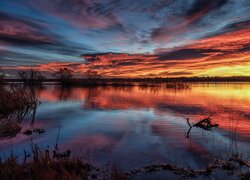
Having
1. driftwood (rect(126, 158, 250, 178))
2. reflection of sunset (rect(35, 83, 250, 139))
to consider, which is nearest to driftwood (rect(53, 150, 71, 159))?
driftwood (rect(126, 158, 250, 178))

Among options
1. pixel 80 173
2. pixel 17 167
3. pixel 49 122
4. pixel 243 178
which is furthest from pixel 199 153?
pixel 49 122

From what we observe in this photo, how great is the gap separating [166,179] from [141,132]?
790cm

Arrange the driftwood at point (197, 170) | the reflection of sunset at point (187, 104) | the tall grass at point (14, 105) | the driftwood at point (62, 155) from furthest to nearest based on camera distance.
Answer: the reflection of sunset at point (187, 104)
the tall grass at point (14, 105)
the driftwood at point (62, 155)
the driftwood at point (197, 170)

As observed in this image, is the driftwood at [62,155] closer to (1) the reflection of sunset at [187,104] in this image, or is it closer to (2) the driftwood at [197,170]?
(2) the driftwood at [197,170]

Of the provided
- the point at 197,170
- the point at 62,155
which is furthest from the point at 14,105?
the point at 197,170

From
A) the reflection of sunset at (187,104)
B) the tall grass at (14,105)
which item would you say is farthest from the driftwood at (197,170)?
the tall grass at (14,105)

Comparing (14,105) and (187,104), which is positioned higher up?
(14,105)

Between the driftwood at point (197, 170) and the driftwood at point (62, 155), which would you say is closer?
the driftwood at point (197, 170)

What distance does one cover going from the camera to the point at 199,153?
11359 mm

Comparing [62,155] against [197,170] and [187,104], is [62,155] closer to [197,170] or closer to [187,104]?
[197,170]

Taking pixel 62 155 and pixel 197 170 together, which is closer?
pixel 197 170

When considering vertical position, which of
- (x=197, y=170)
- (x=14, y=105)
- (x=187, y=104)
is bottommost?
(x=187, y=104)

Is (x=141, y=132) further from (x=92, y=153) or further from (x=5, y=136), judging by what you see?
(x=5, y=136)

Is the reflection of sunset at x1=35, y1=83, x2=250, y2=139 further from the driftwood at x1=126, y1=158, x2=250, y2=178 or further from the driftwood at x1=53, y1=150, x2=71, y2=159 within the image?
the driftwood at x1=53, y1=150, x2=71, y2=159
